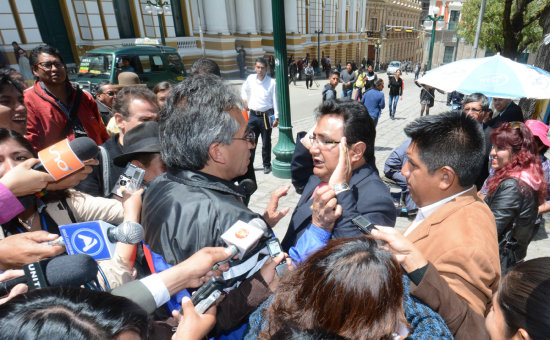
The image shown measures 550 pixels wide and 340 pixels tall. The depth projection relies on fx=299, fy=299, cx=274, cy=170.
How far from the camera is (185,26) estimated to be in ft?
72.8

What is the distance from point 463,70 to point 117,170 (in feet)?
16.1

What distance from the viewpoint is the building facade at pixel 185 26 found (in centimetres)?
1520

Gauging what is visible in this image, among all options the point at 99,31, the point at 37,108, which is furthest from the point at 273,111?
the point at 99,31

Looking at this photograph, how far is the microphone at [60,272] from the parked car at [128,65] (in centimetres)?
985

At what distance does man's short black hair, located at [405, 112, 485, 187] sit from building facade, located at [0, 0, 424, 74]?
844 centimetres

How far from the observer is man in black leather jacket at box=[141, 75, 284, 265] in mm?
1226

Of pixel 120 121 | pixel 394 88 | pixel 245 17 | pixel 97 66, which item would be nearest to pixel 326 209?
pixel 120 121

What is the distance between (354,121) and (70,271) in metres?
1.74

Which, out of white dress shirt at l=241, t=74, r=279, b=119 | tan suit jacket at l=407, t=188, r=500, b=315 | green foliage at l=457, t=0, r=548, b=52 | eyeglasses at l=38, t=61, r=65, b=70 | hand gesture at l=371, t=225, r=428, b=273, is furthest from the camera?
green foliage at l=457, t=0, r=548, b=52

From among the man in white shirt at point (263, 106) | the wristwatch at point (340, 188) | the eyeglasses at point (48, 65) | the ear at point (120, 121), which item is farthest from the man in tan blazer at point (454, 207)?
the man in white shirt at point (263, 106)

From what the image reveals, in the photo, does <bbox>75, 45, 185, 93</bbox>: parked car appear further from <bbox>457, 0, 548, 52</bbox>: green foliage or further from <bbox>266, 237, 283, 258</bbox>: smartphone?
<bbox>457, 0, 548, 52</bbox>: green foliage

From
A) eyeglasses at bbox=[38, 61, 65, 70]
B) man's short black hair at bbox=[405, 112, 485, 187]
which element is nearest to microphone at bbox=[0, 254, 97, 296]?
man's short black hair at bbox=[405, 112, 485, 187]

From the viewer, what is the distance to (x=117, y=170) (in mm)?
2387

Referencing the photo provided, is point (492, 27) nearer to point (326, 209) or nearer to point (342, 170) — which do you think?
point (342, 170)
